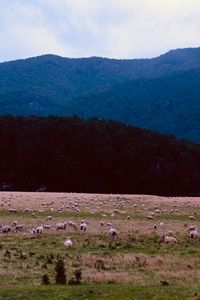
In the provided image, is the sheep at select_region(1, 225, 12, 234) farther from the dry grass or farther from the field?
the dry grass

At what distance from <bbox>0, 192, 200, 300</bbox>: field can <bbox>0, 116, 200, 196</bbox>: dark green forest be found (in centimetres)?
5190

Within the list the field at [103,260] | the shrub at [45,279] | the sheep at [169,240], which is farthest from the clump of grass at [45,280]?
the sheep at [169,240]

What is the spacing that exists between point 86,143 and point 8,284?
260ft

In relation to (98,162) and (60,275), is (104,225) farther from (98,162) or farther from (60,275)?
(98,162)

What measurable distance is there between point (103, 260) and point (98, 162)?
72102 millimetres

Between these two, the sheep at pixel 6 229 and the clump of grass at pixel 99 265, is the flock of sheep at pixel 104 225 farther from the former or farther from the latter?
the clump of grass at pixel 99 265

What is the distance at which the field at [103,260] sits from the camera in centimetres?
1477

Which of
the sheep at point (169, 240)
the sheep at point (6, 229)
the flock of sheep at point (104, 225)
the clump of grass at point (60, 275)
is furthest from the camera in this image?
the sheep at point (6, 229)

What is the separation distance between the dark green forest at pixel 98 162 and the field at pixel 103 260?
5190 centimetres

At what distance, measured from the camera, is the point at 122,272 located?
18031 mm

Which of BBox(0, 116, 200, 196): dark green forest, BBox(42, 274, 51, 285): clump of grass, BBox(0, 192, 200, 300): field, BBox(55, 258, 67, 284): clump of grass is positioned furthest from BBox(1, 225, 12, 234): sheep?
BBox(0, 116, 200, 196): dark green forest

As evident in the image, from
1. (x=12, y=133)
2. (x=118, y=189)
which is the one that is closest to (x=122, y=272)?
(x=118, y=189)

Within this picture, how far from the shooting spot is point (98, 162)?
92062 mm

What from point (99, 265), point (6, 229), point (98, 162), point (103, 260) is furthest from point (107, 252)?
point (98, 162)
